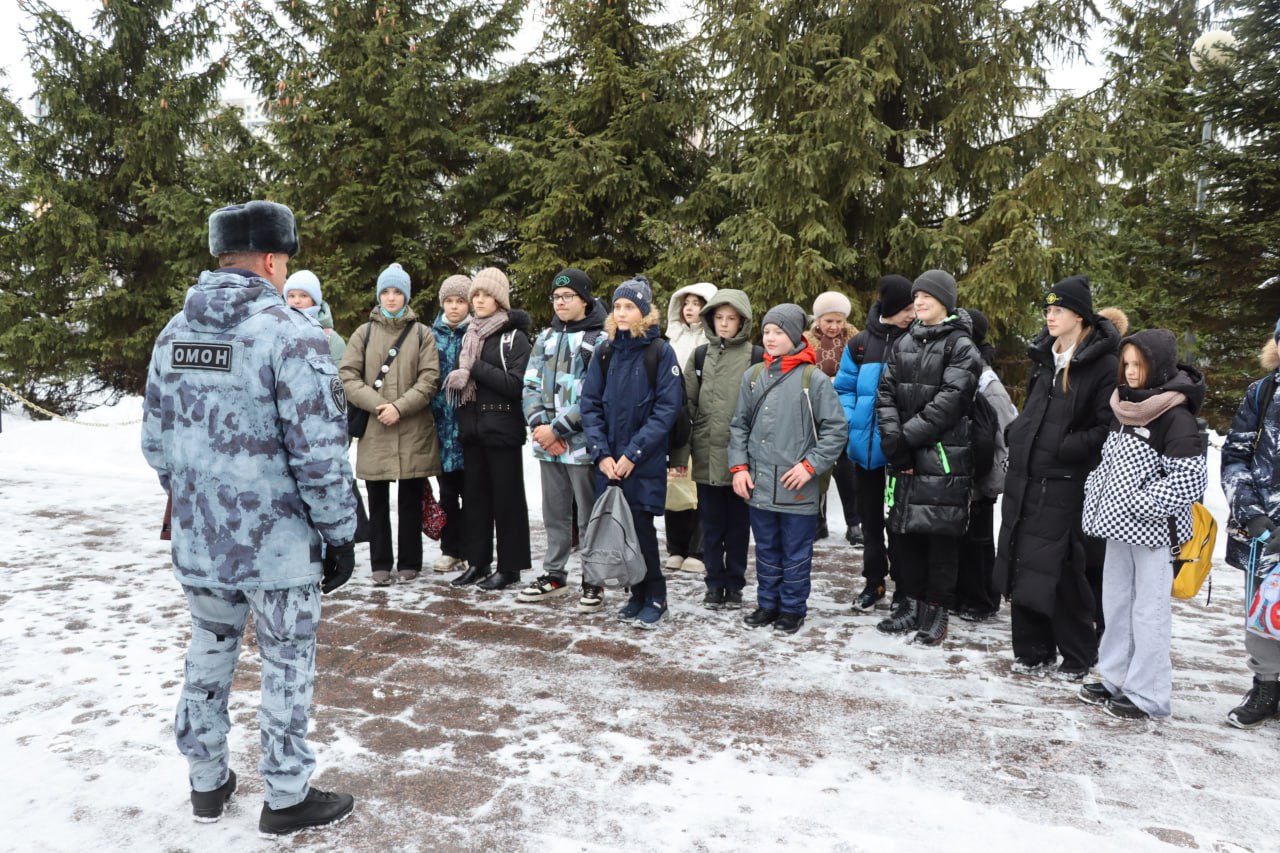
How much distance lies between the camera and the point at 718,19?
32.3 feet

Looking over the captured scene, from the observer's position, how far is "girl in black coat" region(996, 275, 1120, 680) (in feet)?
14.6

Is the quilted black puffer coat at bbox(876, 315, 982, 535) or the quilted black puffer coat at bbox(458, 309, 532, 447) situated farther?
the quilted black puffer coat at bbox(458, 309, 532, 447)

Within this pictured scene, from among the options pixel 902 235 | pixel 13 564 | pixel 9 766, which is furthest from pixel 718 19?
pixel 9 766

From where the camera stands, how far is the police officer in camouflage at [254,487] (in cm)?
289

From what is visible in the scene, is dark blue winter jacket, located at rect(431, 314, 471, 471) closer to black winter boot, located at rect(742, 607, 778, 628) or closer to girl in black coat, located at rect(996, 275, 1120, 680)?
black winter boot, located at rect(742, 607, 778, 628)

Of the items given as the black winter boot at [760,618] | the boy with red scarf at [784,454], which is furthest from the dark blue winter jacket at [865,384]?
the black winter boot at [760,618]

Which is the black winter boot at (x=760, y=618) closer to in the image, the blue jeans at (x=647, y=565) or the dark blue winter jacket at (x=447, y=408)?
the blue jeans at (x=647, y=565)

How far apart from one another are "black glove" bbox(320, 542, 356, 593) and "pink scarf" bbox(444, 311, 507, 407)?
10.0 ft

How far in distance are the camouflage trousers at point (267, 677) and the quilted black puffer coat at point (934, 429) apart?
3.35 m

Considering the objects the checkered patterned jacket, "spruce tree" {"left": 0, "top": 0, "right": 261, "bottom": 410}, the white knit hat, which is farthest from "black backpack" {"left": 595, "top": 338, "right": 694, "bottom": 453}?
"spruce tree" {"left": 0, "top": 0, "right": 261, "bottom": 410}

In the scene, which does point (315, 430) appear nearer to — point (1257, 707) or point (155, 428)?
point (155, 428)

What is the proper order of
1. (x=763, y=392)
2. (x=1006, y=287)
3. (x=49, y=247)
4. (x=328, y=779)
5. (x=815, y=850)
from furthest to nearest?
1. (x=49, y=247)
2. (x=1006, y=287)
3. (x=763, y=392)
4. (x=328, y=779)
5. (x=815, y=850)

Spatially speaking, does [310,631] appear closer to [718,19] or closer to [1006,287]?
[1006,287]

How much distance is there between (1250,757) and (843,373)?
3.13 m
